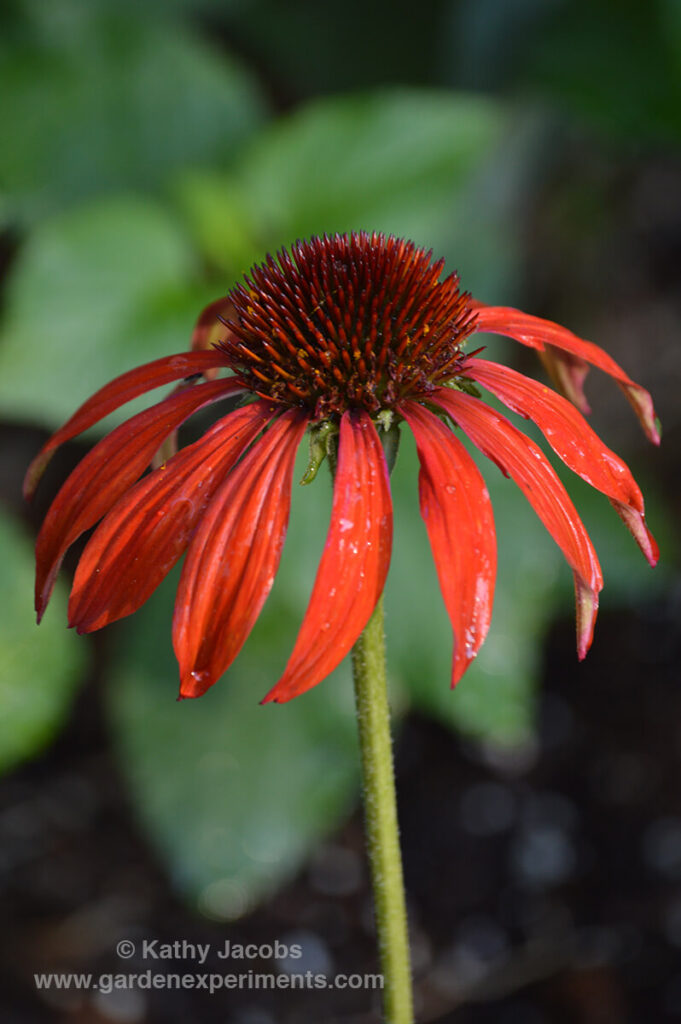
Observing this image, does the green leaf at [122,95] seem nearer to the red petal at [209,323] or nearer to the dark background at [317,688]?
the dark background at [317,688]

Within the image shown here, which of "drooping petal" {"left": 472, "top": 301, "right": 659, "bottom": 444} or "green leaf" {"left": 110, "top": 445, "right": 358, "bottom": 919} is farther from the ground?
"drooping petal" {"left": 472, "top": 301, "right": 659, "bottom": 444}

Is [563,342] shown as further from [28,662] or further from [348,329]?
[28,662]

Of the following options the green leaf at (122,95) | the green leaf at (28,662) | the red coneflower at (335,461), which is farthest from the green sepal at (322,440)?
the green leaf at (122,95)

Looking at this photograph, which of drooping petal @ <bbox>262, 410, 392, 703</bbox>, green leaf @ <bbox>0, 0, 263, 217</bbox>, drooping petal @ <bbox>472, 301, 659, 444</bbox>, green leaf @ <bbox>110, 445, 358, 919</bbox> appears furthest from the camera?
green leaf @ <bbox>0, 0, 263, 217</bbox>

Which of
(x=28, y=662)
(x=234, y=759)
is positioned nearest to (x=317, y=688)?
(x=234, y=759)

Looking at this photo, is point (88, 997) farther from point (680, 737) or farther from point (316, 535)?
point (680, 737)

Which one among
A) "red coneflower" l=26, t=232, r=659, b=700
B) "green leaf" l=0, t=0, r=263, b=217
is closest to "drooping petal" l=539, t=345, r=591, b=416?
"red coneflower" l=26, t=232, r=659, b=700

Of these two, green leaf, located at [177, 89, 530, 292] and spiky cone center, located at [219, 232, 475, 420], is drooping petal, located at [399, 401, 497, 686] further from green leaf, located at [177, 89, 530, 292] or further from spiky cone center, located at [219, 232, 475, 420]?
green leaf, located at [177, 89, 530, 292]
